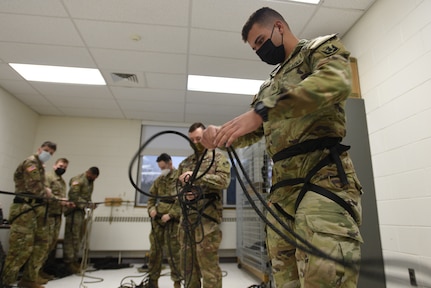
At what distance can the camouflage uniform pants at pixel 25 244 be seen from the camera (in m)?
2.73

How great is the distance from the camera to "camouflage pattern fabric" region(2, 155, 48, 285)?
2.75 meters

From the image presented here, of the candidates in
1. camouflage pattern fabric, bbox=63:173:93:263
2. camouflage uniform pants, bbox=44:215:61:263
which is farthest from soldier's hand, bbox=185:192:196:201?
camouflage pattern fabric, bbox=63:173:93:263

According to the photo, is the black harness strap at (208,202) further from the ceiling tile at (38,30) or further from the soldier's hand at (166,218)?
the ceiling tile at (38,30)

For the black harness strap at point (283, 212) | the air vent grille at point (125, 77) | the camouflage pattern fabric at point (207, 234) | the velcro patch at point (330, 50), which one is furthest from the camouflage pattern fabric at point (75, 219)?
the velcro patch at point (330, 50)

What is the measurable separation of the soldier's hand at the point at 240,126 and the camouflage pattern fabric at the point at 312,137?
0.04 metres

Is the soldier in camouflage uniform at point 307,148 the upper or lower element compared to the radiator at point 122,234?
upper

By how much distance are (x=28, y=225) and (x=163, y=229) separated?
4.62ft

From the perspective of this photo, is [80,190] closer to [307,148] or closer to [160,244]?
[160,244]

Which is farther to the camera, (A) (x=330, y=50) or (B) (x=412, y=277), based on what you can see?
(B) (x=412, y=277)

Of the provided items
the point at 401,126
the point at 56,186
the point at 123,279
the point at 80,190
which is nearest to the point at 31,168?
the point at 56,186

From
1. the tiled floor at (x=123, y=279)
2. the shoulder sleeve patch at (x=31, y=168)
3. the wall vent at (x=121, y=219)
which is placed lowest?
the tiled floor at (x=123, y=279)

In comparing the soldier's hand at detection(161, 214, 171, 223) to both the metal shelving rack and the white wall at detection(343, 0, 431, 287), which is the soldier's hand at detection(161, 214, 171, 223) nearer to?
the metal shelving rack

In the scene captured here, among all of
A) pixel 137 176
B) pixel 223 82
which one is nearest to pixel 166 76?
pixel 223 82

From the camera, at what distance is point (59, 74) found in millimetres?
3682
